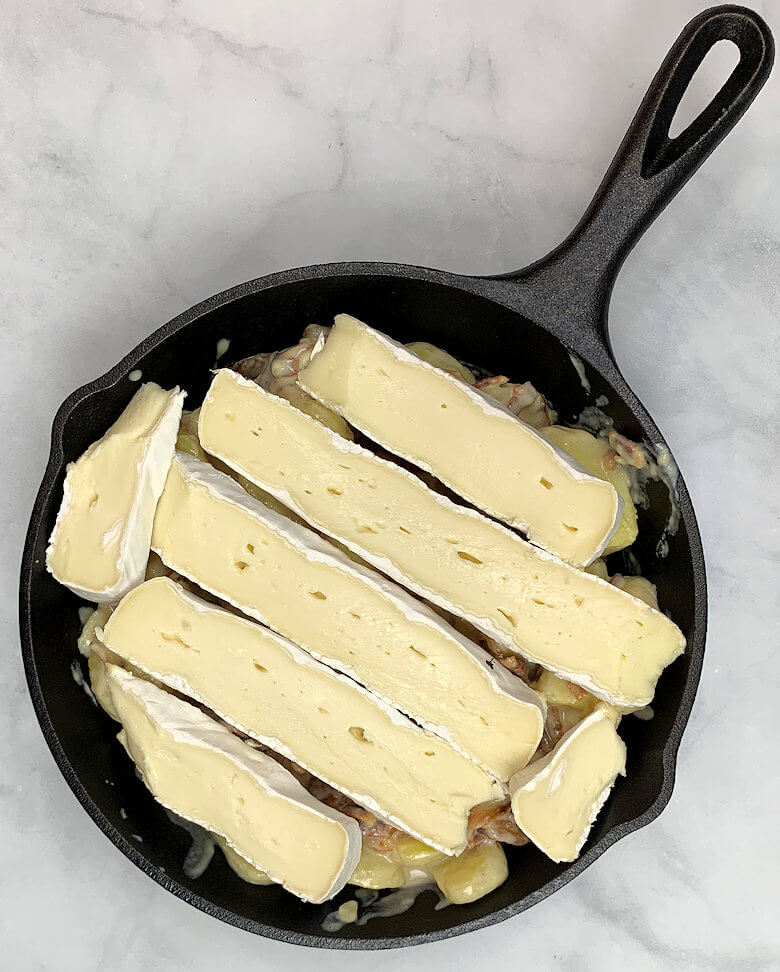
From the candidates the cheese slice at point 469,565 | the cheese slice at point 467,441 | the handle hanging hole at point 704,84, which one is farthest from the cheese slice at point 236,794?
the handle hanging hole at point 704,84

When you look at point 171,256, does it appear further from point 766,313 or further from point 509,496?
point 766,313

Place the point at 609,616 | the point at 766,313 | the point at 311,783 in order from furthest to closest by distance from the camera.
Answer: the point at 766,313
the point at 311,783
the point at 609,616

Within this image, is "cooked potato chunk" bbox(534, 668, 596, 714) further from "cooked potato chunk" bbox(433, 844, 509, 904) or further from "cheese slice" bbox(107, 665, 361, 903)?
"cheese slice" bbox(107, 665, 361, 903)

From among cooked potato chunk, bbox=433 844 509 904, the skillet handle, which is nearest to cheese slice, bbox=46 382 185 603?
the skillet handle

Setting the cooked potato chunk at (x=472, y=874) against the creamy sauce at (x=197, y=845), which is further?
the creamy sauce at (x=197, y=845)

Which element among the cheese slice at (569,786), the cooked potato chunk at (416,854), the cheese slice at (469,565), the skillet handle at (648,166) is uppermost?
the skillet handle at (648,166)

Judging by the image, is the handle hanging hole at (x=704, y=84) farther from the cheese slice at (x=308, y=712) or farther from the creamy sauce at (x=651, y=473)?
the cheese slice at (x=308, y=712)

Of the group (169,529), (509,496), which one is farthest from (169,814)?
(509,496)
